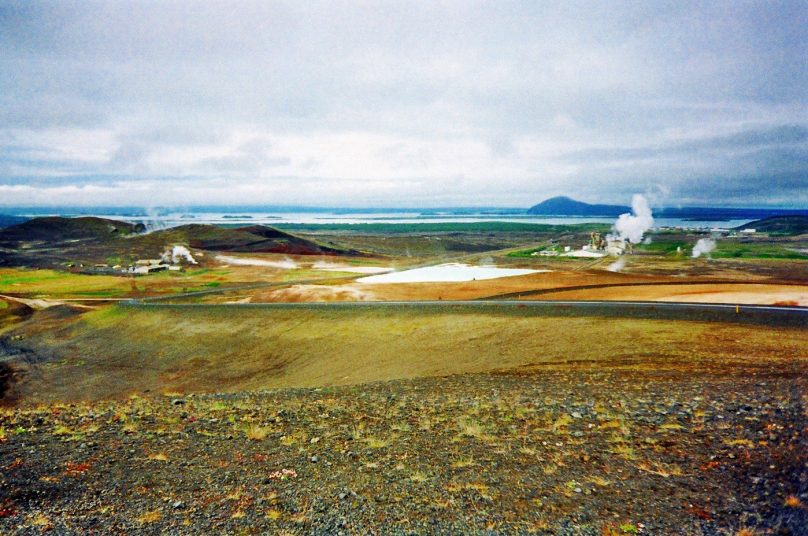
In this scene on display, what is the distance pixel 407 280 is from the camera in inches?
2817

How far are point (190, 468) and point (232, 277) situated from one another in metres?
67.6

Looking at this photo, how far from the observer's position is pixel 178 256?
95.7 metres

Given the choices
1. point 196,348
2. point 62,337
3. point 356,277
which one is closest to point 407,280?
Result: point 356,277

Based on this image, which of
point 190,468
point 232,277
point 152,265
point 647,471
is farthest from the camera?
point 152,265

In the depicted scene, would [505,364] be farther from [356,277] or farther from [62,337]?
[356,277]

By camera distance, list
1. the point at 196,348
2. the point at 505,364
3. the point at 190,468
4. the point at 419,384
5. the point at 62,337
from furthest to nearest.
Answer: the point at 62,337, the point at 196,348, the point at 505,364, the point at 419,384, the point at 190,468

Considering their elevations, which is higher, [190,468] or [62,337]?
[190,468]

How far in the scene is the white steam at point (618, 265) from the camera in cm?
7894

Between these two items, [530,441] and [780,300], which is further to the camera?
[780,300]

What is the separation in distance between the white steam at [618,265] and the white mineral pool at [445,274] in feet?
41.4

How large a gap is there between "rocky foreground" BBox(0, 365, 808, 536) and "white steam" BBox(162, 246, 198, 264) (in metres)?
78.8

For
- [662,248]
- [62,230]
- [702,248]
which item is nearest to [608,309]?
[662,248]

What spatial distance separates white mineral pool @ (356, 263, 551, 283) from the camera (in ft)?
235

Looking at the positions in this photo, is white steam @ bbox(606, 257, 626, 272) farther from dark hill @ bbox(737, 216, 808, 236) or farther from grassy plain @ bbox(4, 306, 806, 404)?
dark hill @ bbox(737, 216, 808, 236)
